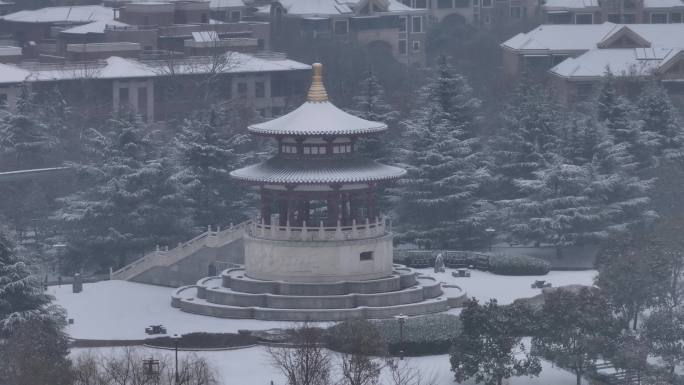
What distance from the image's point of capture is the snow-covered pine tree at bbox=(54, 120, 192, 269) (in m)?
108

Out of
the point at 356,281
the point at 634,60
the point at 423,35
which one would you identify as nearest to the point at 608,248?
the point at 356,281

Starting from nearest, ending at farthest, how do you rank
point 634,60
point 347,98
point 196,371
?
1. point 196,371
2. point 347,98
3. point 634,60

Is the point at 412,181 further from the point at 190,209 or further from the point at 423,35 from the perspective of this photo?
the point at 423,35

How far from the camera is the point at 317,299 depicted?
93.6 metres

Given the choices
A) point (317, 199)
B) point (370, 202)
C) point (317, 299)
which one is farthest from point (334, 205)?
point (317, 299)

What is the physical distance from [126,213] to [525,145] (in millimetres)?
17760

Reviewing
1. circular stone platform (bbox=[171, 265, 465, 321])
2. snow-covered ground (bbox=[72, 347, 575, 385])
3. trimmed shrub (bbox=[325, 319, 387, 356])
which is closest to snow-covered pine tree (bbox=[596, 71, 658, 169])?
circular stone platform (bbox=[171, 265, 465, 321])

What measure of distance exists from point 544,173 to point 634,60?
139 feet

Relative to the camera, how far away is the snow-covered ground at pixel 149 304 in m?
92.6

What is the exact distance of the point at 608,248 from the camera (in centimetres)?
9769

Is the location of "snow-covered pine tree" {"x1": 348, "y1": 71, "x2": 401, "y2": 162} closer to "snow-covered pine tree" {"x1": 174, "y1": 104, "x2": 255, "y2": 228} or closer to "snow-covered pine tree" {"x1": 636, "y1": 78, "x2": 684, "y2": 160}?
"snow-covered pine tree" {"x1": 174, "y1": 104, "x2": 255, "y2": 228}

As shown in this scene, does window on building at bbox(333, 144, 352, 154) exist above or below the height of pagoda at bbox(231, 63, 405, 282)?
above

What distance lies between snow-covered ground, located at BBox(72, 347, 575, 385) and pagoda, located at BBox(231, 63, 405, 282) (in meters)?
6.96

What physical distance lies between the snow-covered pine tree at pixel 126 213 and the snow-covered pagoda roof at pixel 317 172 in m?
11.9
